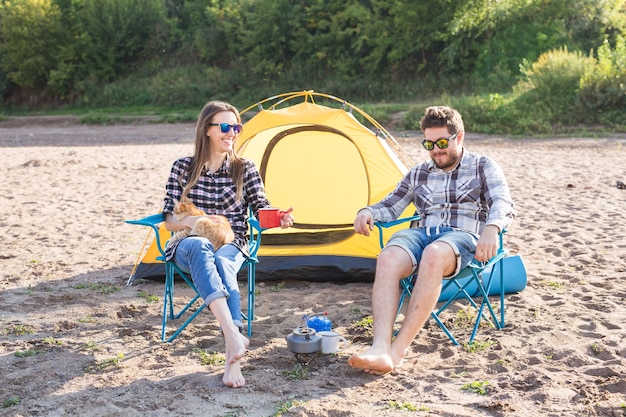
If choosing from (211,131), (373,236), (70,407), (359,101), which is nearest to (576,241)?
(373,236)

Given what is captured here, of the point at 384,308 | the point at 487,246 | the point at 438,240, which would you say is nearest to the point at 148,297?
the point at 384,308

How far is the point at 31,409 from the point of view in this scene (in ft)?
10.8

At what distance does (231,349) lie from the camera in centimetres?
354

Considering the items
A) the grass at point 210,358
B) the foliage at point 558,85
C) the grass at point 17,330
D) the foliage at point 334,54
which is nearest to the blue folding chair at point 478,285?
the grass at point 210,358

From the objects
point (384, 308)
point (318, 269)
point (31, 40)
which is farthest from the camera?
point (31, 40)

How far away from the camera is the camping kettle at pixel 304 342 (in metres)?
3.71

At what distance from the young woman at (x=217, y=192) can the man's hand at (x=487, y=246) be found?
3.29 ft

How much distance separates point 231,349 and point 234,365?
8 centimetres

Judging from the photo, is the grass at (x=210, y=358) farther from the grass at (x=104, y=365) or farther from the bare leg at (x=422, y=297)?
the bare leg at (x=422, y=297)

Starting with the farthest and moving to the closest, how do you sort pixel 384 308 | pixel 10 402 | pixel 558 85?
pixel 558 85 < pixel 384 308 < pixel 10 402

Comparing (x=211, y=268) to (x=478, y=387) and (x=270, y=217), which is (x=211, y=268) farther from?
(x=478, y=387)

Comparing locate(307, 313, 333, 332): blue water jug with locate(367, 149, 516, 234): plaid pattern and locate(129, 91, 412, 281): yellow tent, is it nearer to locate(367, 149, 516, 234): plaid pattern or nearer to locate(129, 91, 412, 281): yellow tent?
locate(367, 149, 516, 234): plaid pattern

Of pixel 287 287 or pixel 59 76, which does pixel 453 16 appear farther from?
pixel 287 287

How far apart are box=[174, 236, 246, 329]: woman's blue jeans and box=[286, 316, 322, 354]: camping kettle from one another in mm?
273
